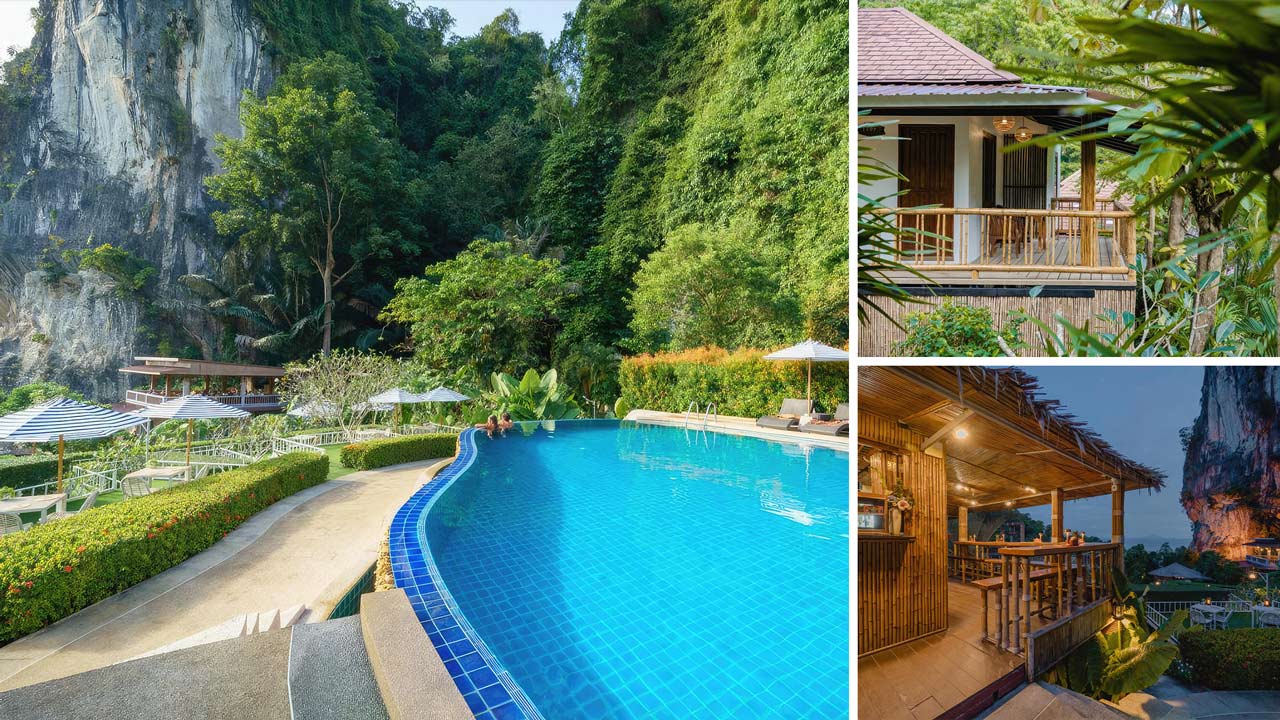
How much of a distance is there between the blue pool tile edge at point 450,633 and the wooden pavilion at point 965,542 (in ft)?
5.47

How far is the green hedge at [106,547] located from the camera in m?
3.88

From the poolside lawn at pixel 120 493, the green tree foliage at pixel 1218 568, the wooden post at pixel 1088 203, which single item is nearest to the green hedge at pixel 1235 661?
the green tree foliage at pixel 1218 568

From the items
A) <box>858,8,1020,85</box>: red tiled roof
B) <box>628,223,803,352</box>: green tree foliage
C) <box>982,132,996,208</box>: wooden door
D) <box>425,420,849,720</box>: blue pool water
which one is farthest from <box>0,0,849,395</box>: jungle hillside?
<box>858,8,1020,85</box>: red tiled roof

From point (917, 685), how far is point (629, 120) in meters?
22.8

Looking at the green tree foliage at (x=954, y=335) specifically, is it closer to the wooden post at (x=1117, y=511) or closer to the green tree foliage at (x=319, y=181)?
the wooden post at (x=1117, y=511)

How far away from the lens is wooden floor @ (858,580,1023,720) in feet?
5.42

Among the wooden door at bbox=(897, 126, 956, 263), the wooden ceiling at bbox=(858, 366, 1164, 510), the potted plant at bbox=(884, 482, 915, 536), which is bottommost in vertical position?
the potted plant at bbox=(884, 482, 915, 536)

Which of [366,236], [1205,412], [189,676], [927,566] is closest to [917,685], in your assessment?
[927,566]

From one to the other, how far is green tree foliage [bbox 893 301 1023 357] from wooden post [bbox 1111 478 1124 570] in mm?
836

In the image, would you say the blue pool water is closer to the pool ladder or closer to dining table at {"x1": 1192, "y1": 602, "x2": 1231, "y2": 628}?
dining table at {"x1": 1192, "y1": 602, "x2": 1231, "y2": 628}

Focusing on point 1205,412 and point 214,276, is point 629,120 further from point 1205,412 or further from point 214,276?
point 1205,412

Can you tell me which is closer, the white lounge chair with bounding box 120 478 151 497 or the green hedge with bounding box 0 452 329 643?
the green hedge with bounding box 0 452 329 643

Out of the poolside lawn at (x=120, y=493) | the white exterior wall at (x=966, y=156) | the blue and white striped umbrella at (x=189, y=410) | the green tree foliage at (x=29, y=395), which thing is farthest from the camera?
the green tree foliage at (x=29, y=395)

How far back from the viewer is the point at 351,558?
16.7 feet
